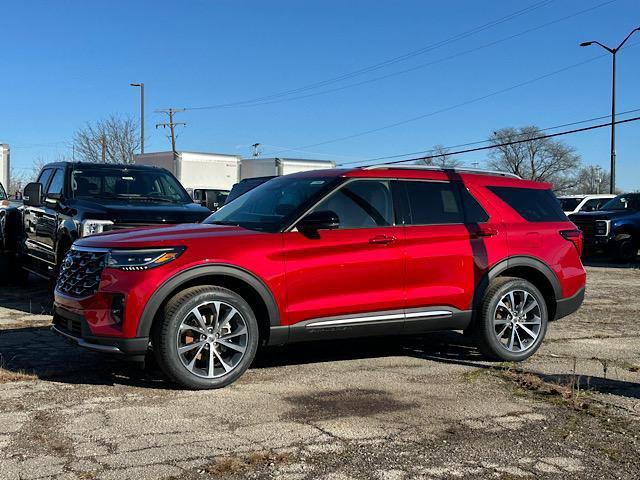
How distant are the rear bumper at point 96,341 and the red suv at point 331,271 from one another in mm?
10

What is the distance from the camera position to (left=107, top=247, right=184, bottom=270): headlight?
5.13 metres

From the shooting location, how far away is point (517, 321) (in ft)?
21.2

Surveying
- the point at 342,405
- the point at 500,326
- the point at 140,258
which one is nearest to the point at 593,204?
the point at 500,326

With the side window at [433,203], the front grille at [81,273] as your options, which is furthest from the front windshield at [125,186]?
the side window at [433,203]

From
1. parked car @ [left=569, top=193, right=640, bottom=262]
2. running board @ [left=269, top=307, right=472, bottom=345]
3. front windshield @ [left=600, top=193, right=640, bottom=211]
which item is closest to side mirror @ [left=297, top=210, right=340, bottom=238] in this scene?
running board @ [left=269, top=307, right=472, bottom=345]

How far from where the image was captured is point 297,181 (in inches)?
250

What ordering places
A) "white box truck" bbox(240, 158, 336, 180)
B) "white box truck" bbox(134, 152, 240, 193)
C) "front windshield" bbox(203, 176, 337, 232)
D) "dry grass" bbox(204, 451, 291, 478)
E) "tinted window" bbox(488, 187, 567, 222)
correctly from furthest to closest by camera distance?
"white box truck" bbox(134, 152, 240, 193)
"white box truck" bbox(240, 158, 336, 180)
"tinted window" bbox(488, 187, 567, 222)
"front windshield" bbox(203, 176, 337, 232)
"dry grass" bbox(204, 451, 291, 478)

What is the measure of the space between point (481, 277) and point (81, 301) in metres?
3.42

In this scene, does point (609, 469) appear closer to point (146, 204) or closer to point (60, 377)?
point (60, 377)

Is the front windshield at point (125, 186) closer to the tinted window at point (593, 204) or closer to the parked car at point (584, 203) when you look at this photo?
the parked car at point (584, 203)

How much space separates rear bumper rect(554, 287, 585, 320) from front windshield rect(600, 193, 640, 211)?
13497 mm

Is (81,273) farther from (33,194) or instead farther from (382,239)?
(33,194)

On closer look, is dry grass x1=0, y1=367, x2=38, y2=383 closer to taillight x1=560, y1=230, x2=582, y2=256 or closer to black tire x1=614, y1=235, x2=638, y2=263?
taillight x1=560, y1=230, x2=582, y2=256

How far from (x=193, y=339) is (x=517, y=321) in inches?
120
